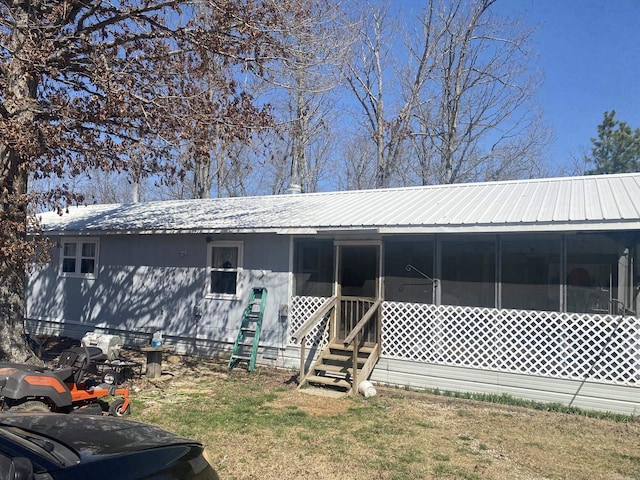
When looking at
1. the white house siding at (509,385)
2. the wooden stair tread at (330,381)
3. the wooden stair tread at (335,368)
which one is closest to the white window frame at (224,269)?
the wooden stair tread at (335,368)

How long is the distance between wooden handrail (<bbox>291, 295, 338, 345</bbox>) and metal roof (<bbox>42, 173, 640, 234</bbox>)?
1340 millimetres

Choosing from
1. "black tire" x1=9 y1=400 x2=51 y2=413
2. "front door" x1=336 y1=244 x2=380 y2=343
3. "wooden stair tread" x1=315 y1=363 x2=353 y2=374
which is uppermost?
"front door" x1=336 y1=244 x2=380 y2=343

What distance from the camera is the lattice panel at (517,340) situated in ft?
25.4

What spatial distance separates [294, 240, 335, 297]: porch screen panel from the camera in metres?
10.1

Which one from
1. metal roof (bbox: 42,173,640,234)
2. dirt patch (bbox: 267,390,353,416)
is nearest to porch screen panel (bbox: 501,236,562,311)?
metal roof (bbox: 42,173,640,234)

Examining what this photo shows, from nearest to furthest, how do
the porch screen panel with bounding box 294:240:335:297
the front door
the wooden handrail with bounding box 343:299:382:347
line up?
the wooden handrail with bounding box 343:299:382:347 < the front door < the porch screen panel with bounding box 294:240:335:297

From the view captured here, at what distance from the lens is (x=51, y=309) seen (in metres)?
14.0

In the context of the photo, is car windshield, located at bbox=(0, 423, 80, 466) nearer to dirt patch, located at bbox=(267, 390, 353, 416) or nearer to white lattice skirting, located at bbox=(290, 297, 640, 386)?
dirt patch, located at bbox=(267, 390, 353, 416)

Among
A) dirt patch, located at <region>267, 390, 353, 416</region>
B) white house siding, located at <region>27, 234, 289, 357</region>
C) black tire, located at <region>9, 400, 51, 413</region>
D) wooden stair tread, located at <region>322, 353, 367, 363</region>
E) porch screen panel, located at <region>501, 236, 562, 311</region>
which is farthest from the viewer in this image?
white house siding, located at <region>27, 234, 289, 357</region>

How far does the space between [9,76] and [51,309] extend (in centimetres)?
775

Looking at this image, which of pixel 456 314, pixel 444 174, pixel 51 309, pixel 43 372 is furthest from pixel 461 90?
pixel 43 372

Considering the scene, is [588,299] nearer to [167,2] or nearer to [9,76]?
[167,2]

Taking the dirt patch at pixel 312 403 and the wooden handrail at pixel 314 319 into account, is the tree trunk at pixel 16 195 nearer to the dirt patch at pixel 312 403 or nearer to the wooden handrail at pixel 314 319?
the dirt patch at pixel 312 403

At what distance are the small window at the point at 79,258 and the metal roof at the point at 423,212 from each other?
45cm
